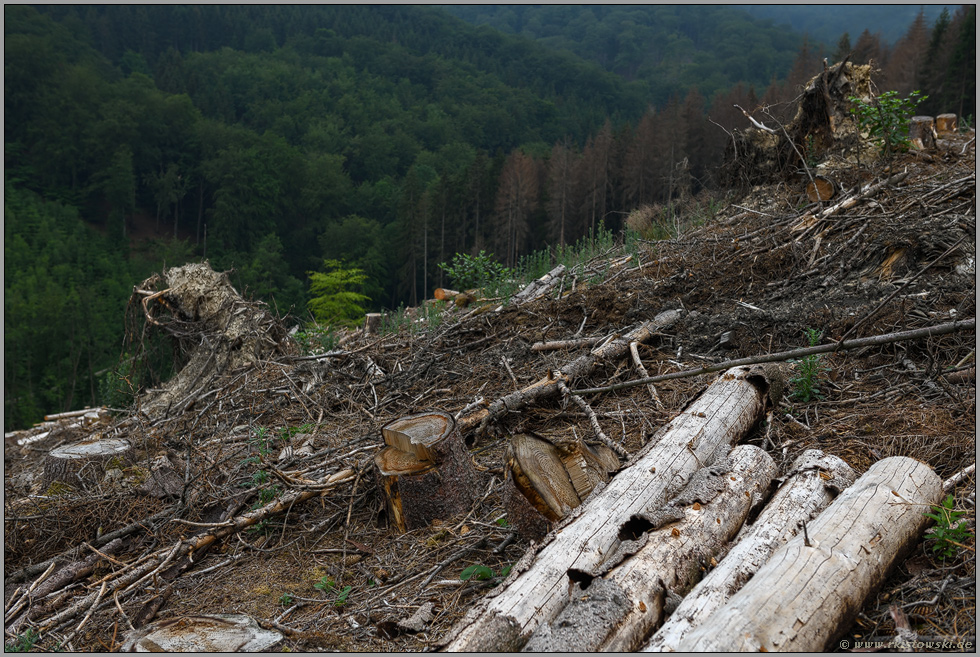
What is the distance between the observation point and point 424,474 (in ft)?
9.98

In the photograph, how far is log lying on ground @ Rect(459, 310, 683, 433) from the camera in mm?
3949

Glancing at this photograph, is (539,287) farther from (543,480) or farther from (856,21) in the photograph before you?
(856,21)

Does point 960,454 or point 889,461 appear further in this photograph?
point 960,454

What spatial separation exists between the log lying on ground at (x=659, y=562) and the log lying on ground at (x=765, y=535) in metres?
0.08

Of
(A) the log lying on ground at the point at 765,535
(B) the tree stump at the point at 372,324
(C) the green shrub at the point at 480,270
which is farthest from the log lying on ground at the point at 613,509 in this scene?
(B) the tree stump at the point at 372,324

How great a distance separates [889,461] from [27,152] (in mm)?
67139

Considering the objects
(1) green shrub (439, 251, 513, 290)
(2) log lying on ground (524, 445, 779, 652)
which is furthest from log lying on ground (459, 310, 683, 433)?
(1) green shrub (439, 251, 513, 290)

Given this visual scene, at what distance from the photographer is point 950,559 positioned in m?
2.02

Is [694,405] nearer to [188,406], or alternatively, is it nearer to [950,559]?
[950,559]

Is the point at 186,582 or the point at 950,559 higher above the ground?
the point at 950,559

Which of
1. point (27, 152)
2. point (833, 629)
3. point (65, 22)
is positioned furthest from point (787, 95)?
point (65, 22)

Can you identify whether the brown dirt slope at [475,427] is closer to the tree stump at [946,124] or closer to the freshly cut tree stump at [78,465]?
the freshly cut tree stump at [78,465]

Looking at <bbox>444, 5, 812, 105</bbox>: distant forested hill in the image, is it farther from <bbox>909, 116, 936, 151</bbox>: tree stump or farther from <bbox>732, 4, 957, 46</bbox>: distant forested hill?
<bbox>909, 116, 936, 151</bbox>: tree stump

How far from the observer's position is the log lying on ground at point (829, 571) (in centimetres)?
160
